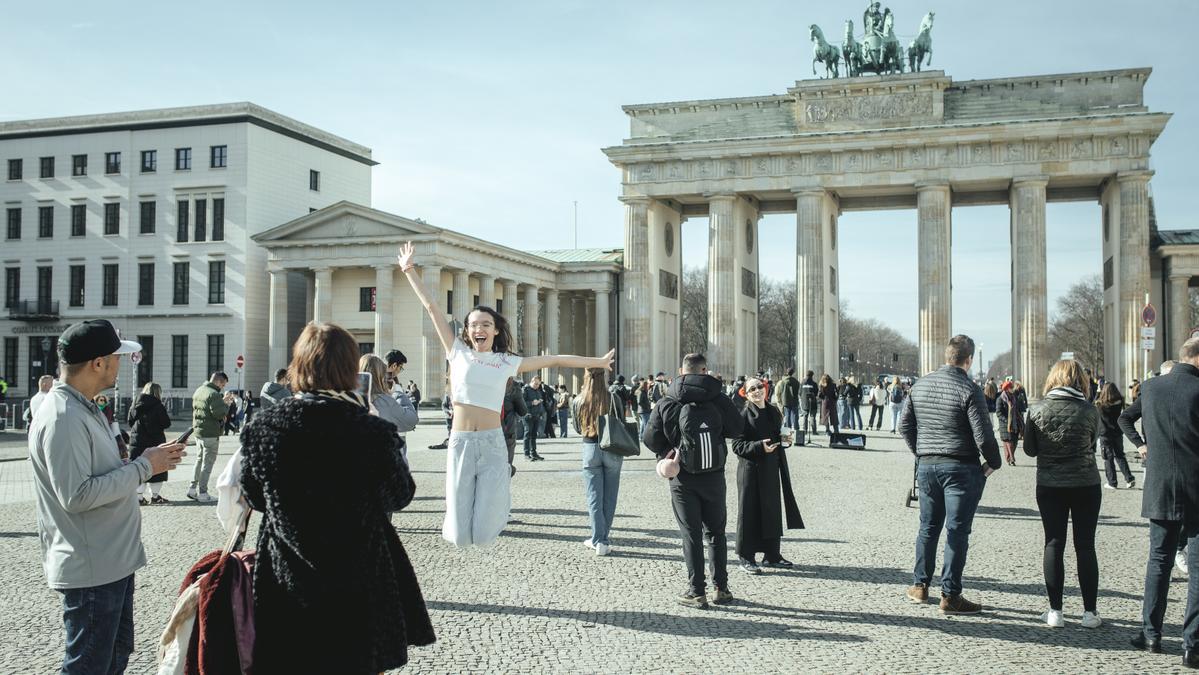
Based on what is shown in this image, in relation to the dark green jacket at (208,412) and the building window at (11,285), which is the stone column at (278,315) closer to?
the building window at (11,285)

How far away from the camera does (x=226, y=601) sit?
12.5 ft

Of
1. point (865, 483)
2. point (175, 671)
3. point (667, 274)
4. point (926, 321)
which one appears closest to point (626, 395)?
point (865, 483)

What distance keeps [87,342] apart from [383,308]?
155 ft

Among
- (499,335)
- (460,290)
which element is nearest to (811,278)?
(460,290)

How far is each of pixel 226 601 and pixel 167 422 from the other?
38.1 feet

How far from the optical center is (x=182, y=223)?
187ft

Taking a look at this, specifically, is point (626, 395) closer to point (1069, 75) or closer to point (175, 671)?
point (175, 671)

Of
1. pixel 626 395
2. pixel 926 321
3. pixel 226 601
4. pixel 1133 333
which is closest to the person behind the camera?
pixel 226 601

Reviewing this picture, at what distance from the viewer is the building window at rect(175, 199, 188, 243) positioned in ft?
187

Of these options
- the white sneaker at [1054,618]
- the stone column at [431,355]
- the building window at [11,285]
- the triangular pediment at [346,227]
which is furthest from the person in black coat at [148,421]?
the building window at [11,285]

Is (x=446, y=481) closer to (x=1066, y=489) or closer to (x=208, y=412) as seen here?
(x=1066, y=489)

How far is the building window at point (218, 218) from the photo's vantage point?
5584 cm

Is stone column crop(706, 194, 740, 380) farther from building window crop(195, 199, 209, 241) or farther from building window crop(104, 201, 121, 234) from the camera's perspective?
building window crop(104, 201, 121, 234)

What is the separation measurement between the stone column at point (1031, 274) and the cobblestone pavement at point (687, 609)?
39465 millimetres
